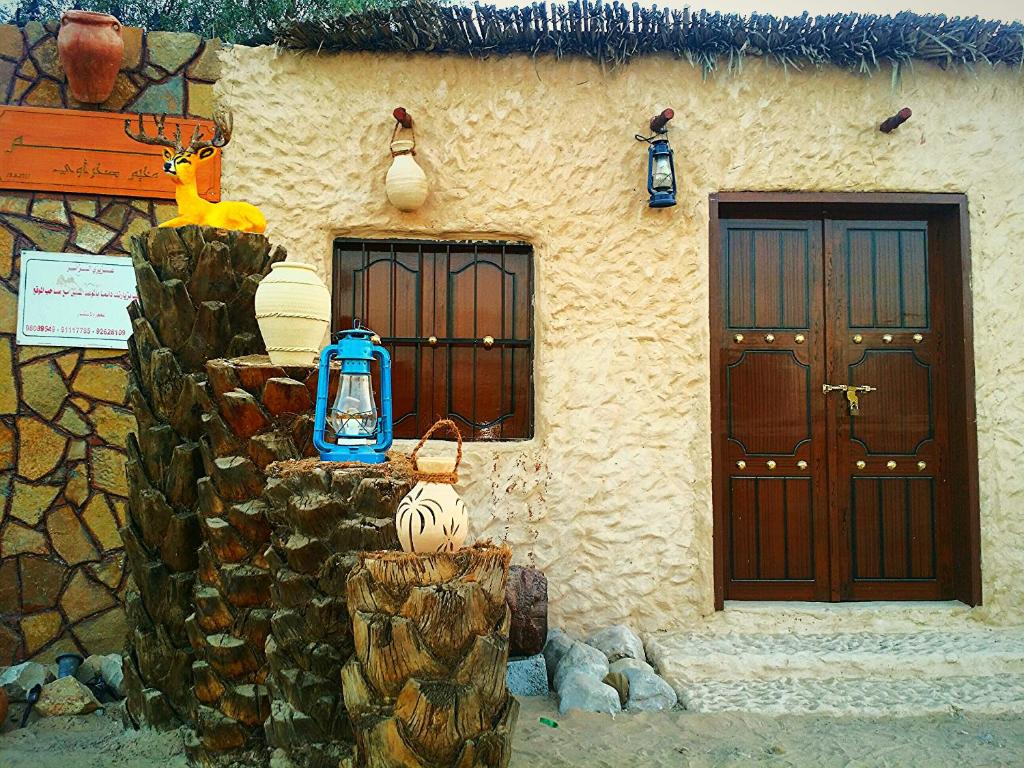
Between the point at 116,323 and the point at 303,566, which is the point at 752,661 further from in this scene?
the point at 116,323

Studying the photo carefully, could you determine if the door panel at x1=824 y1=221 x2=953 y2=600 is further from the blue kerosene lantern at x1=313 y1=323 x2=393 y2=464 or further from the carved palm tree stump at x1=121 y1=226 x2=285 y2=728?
the carved palm tree stump at x1=121 y1=226 x2=285 y2=728

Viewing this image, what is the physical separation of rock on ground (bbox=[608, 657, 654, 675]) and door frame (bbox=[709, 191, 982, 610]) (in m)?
0.69

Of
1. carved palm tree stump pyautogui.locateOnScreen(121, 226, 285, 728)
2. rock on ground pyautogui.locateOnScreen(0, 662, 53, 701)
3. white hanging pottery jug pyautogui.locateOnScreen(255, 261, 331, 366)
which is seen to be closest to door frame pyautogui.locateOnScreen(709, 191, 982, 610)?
white hanging pottery jug pyautogui.locateOnScreen(255, 261, 331, 366)

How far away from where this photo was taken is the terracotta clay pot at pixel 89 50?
12.0ft

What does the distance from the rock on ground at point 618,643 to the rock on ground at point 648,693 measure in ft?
0.74

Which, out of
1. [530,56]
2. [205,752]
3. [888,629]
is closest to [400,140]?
[530,56]

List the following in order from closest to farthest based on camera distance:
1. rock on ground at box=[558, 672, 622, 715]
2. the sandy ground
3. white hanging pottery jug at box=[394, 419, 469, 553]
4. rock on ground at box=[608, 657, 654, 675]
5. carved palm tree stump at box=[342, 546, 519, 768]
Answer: carved palm tree stump at box=[342, 546, 519, 768] < white hanging pottery jug at box=[394, 419, 469, 553] < the sandy ground < rock on ground at box=[558, 672, 622, 715] < rock on ground at box=[608, 657, 654, 675]

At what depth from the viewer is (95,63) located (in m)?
3.71

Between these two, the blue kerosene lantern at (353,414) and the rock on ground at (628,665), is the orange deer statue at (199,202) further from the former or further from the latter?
the rock on ground at (628,665)

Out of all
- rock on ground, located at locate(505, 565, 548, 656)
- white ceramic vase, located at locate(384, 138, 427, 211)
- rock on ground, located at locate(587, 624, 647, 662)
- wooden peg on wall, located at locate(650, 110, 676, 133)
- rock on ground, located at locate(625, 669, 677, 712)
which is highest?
wooden peg on wall, located at locate(650, 110, 676, 133)

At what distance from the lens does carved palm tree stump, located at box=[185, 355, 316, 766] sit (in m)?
2.62

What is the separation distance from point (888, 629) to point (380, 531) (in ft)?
10.1

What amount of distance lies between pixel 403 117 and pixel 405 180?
356 millimetres

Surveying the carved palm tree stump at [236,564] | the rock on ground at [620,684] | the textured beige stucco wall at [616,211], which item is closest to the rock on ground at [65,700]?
the carved palm tree stump at [236,564]
